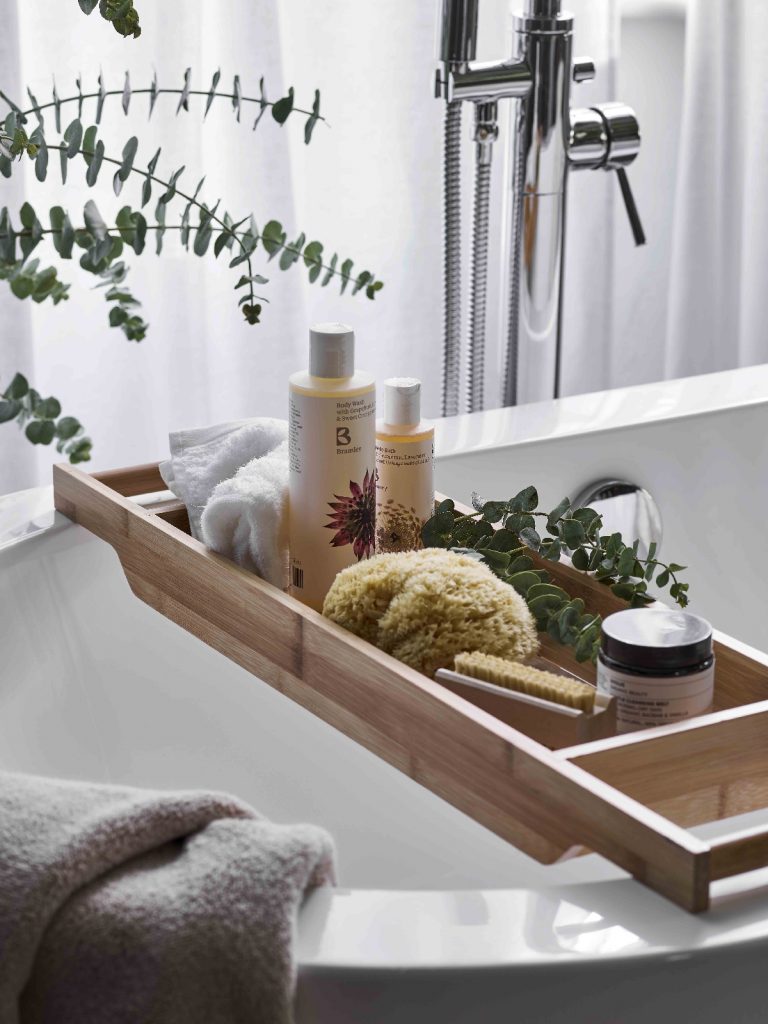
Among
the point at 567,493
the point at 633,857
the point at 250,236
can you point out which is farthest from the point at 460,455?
the point at 633,857

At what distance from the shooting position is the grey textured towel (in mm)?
412

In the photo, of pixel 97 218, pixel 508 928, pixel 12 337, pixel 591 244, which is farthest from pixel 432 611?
pixel 591 244

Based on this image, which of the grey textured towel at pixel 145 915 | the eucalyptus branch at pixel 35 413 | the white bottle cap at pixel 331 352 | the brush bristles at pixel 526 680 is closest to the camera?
the grey textured towel at pixel 145 915

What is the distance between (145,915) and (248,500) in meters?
0.32

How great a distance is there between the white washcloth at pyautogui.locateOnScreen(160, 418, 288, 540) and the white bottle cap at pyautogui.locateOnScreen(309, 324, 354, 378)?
117 mm

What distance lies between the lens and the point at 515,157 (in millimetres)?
1065

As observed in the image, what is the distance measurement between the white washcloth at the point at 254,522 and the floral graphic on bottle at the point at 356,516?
0.03 metres

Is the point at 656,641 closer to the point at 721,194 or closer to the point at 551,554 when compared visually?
the point at 551,554

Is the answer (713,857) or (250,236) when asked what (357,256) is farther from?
(713,857)

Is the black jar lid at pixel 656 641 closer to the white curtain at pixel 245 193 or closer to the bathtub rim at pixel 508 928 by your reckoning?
the bathtub rim at pixel 508 928

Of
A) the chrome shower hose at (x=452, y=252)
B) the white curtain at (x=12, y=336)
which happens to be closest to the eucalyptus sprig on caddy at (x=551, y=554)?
the chrome shower hose at (x=452, y=252)

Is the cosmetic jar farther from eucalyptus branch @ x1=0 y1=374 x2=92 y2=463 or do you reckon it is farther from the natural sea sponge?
eucalyptus branch @ x1=0 y1=374 x2=92 y2=463

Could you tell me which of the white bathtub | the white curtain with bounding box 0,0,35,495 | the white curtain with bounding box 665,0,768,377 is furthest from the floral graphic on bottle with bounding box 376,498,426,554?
the white curtain with bounding box 665,0,768,377

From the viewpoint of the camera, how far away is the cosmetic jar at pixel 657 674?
56 centimetres
